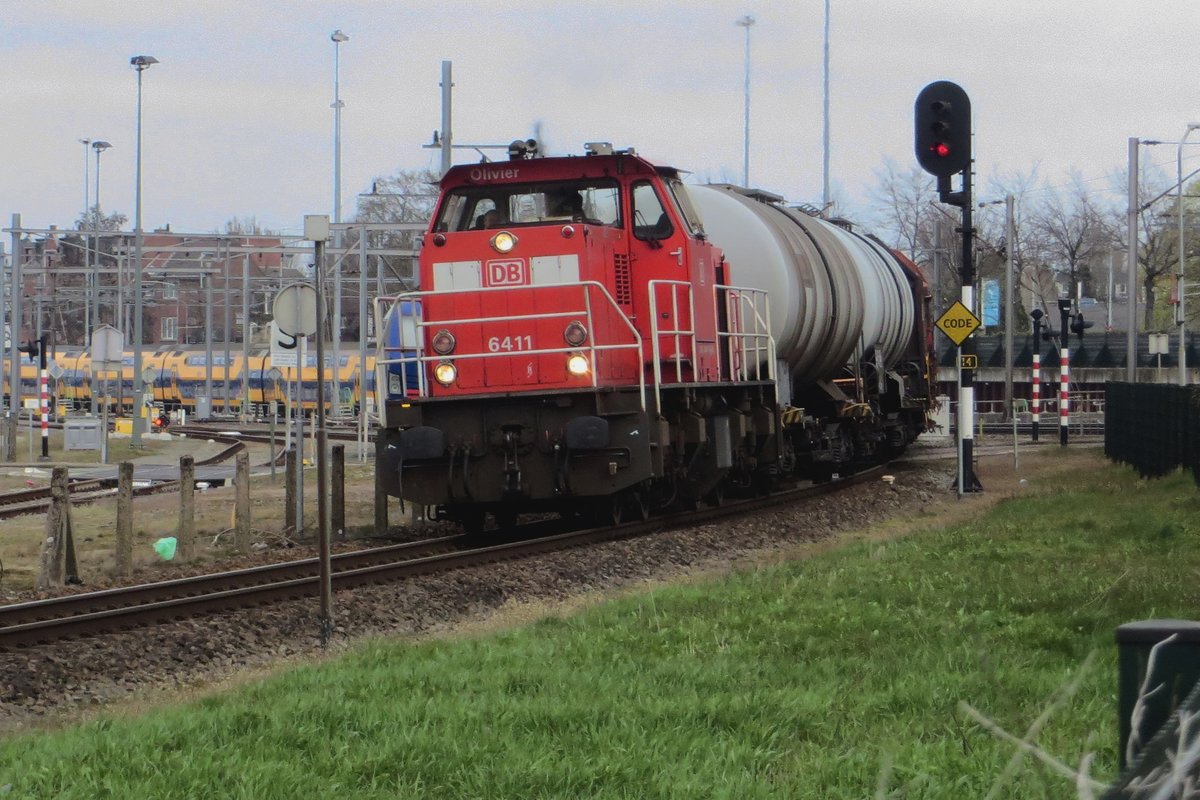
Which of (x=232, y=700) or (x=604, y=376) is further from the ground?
(x=604, y=376)

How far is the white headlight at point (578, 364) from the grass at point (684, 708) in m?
4.21

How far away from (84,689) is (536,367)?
6964 mm

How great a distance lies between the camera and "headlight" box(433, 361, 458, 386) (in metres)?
14.6

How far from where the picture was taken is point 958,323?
814 inches

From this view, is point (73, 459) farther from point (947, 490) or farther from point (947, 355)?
point (947, 355)

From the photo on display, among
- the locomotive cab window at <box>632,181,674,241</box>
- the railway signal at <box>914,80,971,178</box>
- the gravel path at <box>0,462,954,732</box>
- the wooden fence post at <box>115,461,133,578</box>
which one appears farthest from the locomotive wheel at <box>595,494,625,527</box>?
the railway signal at <box>914,80,971,178</box>

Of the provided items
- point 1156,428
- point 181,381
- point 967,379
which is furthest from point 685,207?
point 181,381

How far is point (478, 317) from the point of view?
1461cm

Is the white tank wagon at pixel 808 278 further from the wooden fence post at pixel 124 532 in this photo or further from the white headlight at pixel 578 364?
the wooden fence post at pixel 124 532

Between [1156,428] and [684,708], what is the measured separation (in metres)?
17.1

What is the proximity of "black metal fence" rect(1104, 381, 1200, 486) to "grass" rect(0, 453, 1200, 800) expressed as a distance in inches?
387

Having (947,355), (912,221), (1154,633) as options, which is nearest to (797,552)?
(1154,633)

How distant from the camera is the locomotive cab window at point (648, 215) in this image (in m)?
14.7

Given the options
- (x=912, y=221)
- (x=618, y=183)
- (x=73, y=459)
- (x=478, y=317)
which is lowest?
(x=73, y=459)
